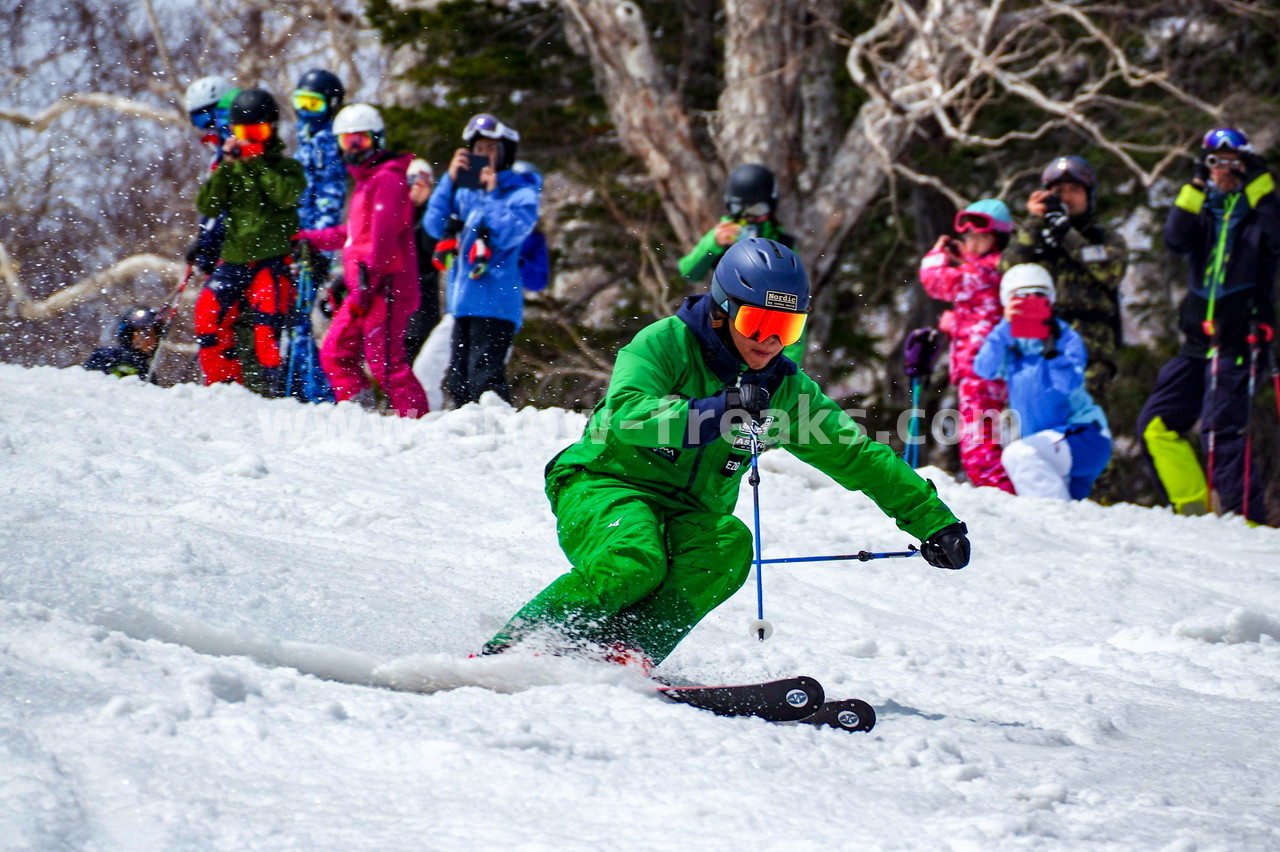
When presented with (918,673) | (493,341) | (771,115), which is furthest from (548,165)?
(918,673)

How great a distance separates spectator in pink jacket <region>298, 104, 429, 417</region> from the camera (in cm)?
725

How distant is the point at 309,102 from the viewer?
7.44 metres

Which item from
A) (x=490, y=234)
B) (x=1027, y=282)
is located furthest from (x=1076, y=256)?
(x=490, y=234)

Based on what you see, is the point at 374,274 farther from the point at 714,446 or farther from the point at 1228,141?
the point at 1228,141

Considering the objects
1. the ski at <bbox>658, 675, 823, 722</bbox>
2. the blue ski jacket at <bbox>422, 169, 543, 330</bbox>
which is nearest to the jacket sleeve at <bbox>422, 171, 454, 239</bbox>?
the blue ski jacket at <bbox>422, 169, 543, 330</bbox>

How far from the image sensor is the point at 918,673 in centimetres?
418

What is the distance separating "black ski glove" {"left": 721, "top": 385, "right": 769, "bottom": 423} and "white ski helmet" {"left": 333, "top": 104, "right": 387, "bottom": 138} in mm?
4619

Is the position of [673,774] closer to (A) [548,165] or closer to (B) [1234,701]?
(B) [1234,701]

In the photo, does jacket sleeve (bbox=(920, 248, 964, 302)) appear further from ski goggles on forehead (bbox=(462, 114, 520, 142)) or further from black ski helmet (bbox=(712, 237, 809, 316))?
black ski helmet (bbox=(712, 237, 809, 316))

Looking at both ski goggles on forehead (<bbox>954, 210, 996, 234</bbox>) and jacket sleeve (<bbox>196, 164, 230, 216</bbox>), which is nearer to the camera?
jacket sleeve (<bbox>196, 164, 230, 216</bbox>)

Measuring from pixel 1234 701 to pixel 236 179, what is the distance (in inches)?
222

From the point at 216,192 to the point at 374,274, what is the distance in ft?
3.23

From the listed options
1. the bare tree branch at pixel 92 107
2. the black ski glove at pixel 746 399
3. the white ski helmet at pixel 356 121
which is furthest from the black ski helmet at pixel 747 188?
the bare tree branch at pixel 92 107

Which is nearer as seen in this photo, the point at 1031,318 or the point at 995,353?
the point at 1031,318
